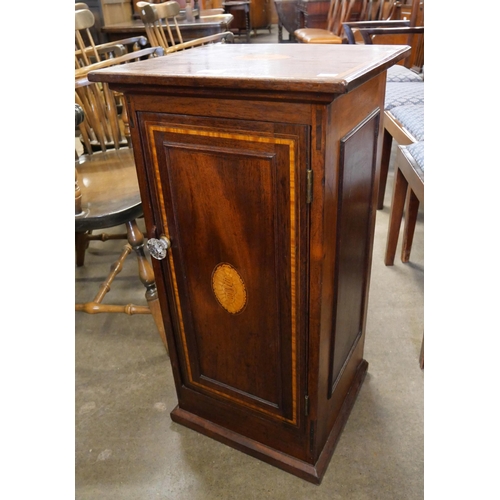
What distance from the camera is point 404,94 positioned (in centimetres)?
210

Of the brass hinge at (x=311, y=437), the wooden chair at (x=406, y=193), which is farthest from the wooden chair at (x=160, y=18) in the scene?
the brass hinge at (x=311, y=437)

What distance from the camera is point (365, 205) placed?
3.76 feet

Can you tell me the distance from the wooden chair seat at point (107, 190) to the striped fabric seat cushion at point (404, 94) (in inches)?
47.3

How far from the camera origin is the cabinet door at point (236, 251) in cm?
86

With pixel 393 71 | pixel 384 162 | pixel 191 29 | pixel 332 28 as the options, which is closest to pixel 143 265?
pixel 384 162

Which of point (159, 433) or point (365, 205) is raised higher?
point (365, 205)

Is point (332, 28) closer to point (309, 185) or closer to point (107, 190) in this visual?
point (107, 190)

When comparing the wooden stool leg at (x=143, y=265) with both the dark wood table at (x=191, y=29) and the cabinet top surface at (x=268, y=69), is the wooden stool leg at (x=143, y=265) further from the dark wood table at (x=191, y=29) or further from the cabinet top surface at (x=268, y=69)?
the dark wood table at (x=191, y=29)

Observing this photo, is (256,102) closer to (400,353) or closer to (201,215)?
(201,215)

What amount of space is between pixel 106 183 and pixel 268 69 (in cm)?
104

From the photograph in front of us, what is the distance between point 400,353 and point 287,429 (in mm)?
641

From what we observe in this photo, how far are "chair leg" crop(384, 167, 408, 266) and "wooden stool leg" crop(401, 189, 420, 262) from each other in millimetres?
29

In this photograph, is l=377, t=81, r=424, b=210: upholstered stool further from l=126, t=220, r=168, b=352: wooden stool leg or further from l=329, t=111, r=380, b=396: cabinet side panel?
l=126, t=220, r=168, b=352: wooden stool leg

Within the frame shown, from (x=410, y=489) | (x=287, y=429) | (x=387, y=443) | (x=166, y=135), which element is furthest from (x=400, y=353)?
(x=166, y=135)
